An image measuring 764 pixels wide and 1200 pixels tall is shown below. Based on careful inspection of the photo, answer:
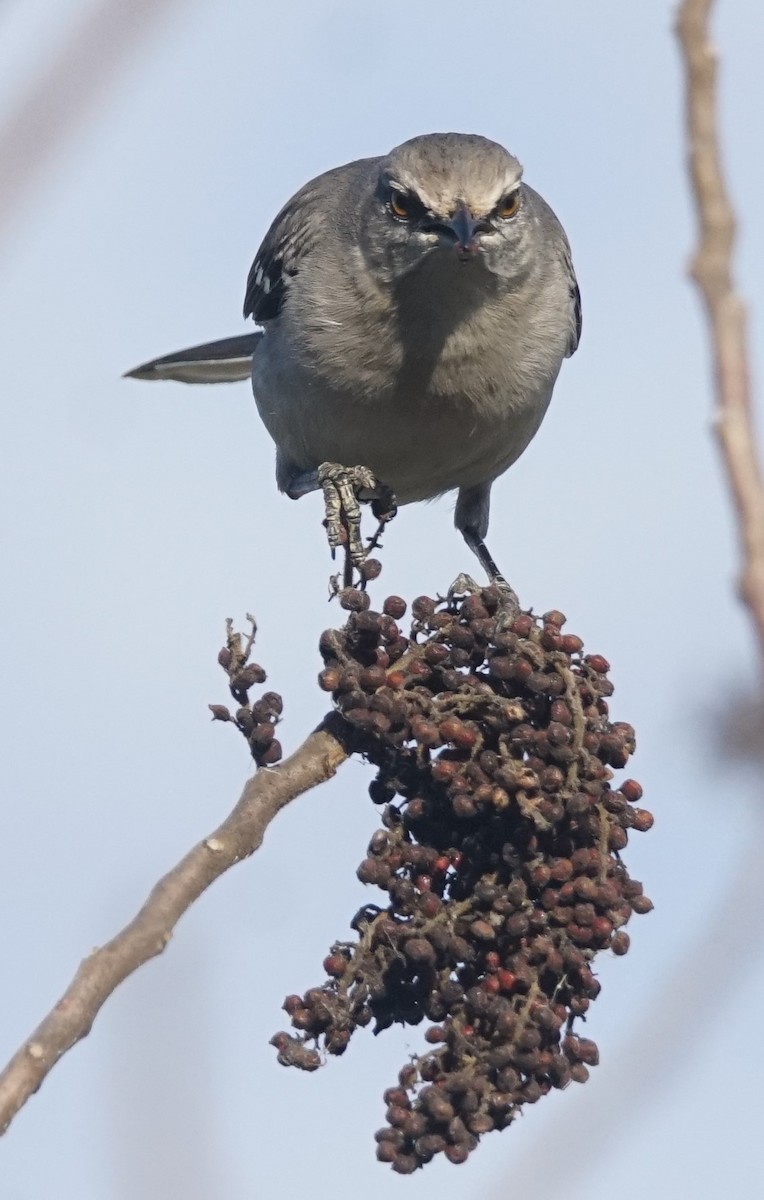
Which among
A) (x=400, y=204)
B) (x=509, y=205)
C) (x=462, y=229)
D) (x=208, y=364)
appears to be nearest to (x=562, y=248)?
(x=509, y=205)

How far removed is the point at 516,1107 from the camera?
387 centimetres

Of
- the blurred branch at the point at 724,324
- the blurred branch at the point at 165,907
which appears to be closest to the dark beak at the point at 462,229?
the blurred branch at the point at 165,907

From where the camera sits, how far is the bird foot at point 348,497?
21.1 feet

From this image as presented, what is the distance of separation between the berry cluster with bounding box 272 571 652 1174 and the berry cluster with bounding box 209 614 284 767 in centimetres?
27

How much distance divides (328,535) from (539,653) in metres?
Result: 2.24

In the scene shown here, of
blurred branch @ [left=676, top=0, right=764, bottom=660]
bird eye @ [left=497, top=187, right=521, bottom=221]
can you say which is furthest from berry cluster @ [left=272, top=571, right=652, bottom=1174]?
bird eye @ [left=497, top=187, right=521, bottom=221]

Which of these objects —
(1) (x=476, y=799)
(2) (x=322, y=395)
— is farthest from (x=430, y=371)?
(1) (x=476, y=799)

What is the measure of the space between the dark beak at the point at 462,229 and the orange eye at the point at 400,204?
0.69 feet

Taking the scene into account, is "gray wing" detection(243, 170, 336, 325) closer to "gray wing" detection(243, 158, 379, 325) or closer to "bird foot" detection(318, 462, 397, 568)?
"gray wing" detection(243, 158, 379, 325)

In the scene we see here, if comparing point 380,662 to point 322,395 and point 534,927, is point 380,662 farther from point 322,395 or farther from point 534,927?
point 322,395

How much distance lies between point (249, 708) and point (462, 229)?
3.22 metres

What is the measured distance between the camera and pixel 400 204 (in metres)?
7.15

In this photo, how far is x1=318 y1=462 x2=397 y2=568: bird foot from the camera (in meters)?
6.42

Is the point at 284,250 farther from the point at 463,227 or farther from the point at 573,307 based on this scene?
the point at 463,227
